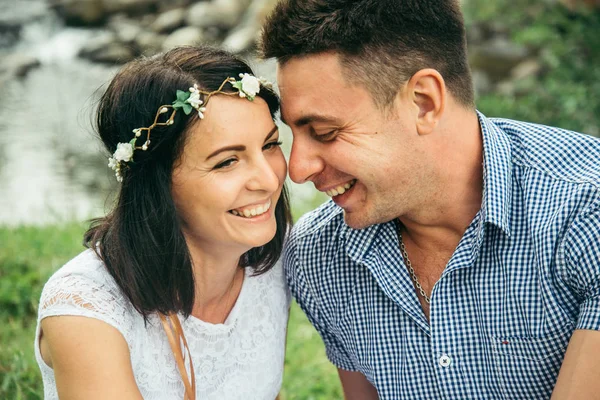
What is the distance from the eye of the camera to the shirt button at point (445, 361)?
8.16 feet

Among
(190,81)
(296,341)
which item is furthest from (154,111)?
(296,341)

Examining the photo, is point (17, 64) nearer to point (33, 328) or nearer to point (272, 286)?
point (33, 328)

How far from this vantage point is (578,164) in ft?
7.92

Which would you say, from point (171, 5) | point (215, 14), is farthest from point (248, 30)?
point (171, 5)

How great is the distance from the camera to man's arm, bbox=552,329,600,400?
2.14 meters

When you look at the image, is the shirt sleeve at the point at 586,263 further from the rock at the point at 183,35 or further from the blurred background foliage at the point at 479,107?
the rock at the point at 183,35

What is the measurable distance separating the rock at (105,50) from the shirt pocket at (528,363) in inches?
444

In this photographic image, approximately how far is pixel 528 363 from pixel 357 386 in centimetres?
76

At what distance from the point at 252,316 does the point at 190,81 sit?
980 millimetres

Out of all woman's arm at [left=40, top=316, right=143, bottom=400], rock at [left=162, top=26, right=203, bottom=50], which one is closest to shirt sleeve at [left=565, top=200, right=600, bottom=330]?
woman's arm at [left=40, top=316, right=143, bottom=400]

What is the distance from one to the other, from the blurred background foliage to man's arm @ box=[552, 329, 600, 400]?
163 centimetres

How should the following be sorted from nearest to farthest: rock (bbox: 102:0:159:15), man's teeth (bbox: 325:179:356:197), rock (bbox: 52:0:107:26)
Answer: man's teeth (bbox: 325:179:356:197), rock (bbox: 52:0:107:26), rock (bbox: 102:0:159:15)

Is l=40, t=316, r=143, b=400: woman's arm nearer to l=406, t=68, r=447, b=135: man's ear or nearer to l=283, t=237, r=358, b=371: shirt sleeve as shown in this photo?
l=283, t=237, r=358, b=371: shirt sleeve

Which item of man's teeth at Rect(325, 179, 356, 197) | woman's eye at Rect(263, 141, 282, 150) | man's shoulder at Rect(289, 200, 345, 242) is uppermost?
woman's eye at Rect(263, 141, 282, 150)
